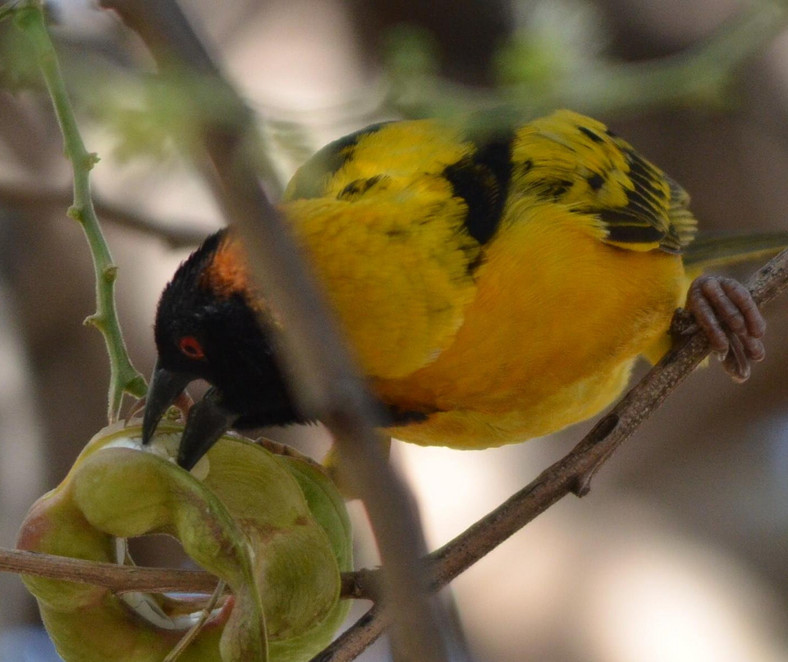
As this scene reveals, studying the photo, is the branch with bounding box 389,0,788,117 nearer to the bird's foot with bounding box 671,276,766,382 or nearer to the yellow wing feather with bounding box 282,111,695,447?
the yellow wing feather with bounding box 282,111,695,447

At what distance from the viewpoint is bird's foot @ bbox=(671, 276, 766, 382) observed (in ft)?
7.90

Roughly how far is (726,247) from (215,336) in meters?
1.61

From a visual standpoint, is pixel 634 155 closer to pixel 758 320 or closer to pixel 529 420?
pixel 758 320

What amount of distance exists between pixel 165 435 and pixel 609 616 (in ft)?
9.61

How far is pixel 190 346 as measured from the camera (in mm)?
1764

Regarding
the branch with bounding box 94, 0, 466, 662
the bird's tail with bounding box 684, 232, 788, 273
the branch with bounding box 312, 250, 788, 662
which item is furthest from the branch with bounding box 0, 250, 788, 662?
the bird's tail with bounding box 684, 232, 788, 273

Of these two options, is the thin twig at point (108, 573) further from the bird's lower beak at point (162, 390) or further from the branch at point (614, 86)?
the branch at point (614, 86)

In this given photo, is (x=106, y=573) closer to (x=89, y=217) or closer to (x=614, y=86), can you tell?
(x=89, y=217)

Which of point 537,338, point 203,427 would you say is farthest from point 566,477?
Result: point 203,427

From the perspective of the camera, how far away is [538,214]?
219cm

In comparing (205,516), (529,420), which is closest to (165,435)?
(205,516)

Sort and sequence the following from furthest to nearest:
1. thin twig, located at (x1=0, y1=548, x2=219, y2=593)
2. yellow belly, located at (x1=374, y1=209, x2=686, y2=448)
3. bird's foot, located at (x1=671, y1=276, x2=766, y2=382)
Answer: bird's foot, located at (x1=671, y1=276, x2=766, y2=382) < yellow belly, located at (x1=374, y1=209, x2=686, y2=448) < thin twig, located at (x1=0, y1=548, x2=219, y2=593)

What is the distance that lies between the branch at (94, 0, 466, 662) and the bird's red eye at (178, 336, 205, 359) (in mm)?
1088

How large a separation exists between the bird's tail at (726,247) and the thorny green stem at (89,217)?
1.70 m
